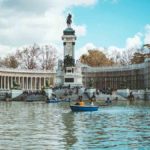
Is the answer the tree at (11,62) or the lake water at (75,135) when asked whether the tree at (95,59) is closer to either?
the tree at (11,62)

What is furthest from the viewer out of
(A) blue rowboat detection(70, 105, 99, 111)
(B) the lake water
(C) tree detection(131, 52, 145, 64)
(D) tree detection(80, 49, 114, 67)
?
(D) tree detection(80, 49, 114, 67)

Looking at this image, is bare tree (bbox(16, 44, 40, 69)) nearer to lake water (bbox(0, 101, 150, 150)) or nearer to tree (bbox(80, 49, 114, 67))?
tree (bbox(80, 49, 114, 67))

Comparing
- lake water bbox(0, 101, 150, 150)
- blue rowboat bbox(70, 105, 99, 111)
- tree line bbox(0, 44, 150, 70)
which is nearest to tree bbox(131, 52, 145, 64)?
tree line bbox(0, 44, 150, 70)

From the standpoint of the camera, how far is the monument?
110 metres

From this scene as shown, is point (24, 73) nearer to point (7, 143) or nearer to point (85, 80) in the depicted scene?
point (85, 80)

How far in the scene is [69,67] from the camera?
364 ft

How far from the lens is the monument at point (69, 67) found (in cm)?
11025

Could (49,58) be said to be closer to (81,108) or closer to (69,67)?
(69,67)

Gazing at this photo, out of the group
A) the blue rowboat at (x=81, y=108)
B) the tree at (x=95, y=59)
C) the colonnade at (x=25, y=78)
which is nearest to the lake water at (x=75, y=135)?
the blue rowboat at (x=81, y=108)

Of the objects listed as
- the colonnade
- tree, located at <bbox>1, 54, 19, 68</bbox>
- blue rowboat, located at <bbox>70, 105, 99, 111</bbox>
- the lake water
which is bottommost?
the lake water

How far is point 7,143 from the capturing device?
26547mm

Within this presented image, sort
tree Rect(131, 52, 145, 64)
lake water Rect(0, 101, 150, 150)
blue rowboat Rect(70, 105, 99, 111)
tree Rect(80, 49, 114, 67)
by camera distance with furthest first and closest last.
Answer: tree Rect(80, 49, 114, 67)
tree Rect(131, 52, 145, 64)
blue rowboat Rect(70, 105, 99, 111)
lake water Rect(0, 101, 150, 150)

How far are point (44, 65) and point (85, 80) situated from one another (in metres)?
13.0

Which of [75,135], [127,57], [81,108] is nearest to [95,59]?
[127,57]
